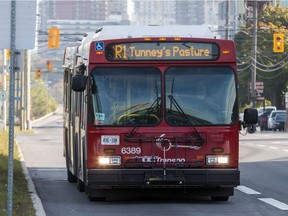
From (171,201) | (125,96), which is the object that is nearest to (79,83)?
(125,96)

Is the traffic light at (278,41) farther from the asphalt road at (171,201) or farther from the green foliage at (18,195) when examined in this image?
the green foliage at (18,195)

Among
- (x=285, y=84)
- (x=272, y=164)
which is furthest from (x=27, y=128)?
(x=272, y=164)

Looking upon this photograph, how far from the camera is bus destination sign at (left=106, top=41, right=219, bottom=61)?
16.9 meters

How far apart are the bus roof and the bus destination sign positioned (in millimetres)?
274

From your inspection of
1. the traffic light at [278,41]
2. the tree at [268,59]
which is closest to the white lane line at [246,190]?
the traffic light at [278,41]

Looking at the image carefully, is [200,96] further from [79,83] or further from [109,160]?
[79,83]

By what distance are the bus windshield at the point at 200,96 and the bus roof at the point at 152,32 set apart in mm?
682

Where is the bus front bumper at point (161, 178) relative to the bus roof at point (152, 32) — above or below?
below

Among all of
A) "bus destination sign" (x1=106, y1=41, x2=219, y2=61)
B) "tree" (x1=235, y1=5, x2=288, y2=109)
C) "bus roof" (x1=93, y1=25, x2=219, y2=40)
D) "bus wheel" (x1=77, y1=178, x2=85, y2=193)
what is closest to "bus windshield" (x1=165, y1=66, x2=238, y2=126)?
"bus destination sign" (x1=106, y1=41, x2=219, y2=61)

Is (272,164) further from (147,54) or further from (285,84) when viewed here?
(285,84)

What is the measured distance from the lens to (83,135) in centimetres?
1752

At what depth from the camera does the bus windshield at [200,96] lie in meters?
16.8

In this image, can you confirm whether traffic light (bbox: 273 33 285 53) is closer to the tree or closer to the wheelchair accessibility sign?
the tree

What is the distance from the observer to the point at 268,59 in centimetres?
9356
